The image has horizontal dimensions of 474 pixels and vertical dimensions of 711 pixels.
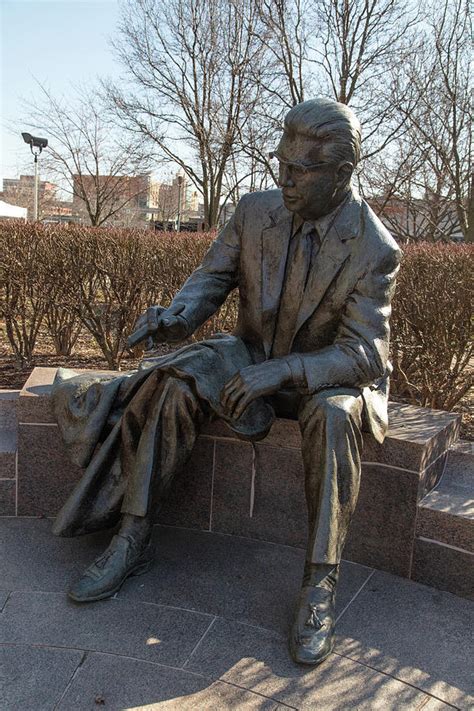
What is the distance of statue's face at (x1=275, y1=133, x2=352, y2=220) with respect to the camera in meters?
2.77

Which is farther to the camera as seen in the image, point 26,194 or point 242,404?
point 26,194

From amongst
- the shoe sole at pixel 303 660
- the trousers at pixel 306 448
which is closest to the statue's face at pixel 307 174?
the trousers at pixel 306 448

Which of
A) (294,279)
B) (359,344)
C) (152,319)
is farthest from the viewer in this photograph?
(294,279)

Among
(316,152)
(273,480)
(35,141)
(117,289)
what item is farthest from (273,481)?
(35,141)

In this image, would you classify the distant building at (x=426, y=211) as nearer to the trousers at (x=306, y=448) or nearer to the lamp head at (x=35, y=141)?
the lamp head at (x=35, y=141)

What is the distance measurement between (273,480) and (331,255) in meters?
1.08

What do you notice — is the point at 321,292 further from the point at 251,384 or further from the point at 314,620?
the point at 314,620

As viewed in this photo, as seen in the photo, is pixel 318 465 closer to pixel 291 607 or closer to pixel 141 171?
pixel 291 607

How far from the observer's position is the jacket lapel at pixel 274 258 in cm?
309

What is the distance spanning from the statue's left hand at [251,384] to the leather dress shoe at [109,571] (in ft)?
2.25

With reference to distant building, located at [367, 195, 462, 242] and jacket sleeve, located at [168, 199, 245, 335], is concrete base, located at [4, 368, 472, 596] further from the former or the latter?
distant building, located at [367, 195, 462, 242]

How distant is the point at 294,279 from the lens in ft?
10.1

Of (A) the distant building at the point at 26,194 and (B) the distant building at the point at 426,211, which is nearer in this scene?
(B) the distant building at the point at 426,211

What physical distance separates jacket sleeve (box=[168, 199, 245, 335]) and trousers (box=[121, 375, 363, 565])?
1.50ft
